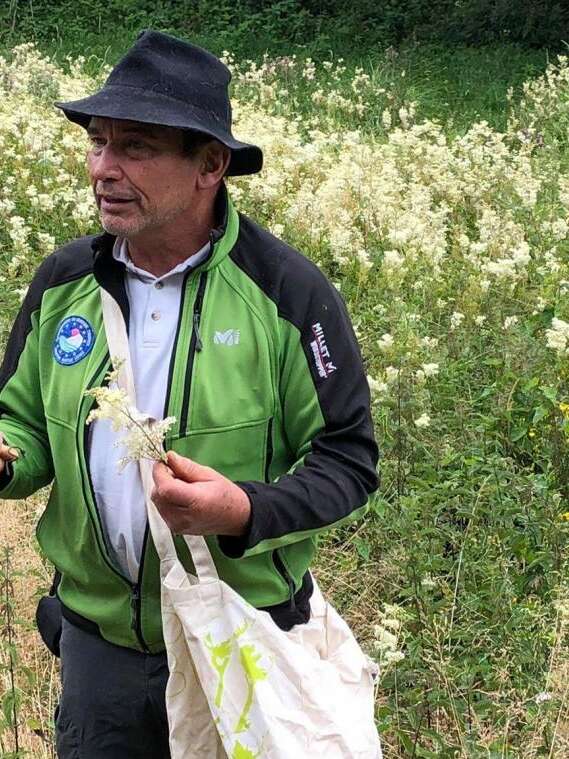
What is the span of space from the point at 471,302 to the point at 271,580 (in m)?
3.51

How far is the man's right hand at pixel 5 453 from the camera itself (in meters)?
2.32

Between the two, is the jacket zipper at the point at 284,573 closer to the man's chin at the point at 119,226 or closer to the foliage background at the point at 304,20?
the man's chin at the point at 119,226

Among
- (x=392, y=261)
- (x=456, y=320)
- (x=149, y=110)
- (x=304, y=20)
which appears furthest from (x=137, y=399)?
(x=304, y=20)

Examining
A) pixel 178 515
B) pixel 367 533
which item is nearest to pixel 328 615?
pixel 178 515

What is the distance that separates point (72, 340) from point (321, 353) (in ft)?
1.61

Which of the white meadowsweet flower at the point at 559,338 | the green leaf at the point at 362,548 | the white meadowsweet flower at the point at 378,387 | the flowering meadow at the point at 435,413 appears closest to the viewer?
the flowering meadow at the point at 435,413

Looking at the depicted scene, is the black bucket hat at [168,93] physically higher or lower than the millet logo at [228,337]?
higher

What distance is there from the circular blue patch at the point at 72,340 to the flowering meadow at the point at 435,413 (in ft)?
2.81

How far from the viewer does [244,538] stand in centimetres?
213

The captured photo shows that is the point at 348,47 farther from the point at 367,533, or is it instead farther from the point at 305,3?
the point at 367,533

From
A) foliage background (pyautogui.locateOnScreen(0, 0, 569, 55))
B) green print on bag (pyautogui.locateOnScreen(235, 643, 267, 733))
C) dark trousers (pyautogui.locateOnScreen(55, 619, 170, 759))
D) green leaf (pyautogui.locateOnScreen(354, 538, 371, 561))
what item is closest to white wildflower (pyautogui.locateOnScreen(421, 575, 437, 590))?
green leaf (pyautogui.locateOnScreen(354, 538, 371, 561))

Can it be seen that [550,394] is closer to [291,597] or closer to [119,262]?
[291,597]

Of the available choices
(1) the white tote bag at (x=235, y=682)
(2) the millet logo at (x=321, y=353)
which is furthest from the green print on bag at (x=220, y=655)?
(2) the millet logo at (x=321, y=353)

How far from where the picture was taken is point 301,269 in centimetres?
232
